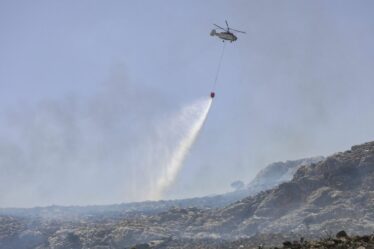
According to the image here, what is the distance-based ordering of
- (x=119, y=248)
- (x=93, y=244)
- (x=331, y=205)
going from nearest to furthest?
1. (x=331, y=205)
2. (x=119, y=248)
3. (x=93, y=244)

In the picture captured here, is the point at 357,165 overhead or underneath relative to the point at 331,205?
overhead

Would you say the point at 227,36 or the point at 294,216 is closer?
the point at 227,36

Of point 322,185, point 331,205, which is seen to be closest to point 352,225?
point 331,205

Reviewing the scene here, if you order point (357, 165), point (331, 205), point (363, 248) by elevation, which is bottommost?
point (363, 248)

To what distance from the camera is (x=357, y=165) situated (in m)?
178

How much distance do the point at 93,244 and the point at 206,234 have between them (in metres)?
45.7

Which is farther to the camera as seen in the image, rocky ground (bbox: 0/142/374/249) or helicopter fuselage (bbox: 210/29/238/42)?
rocky ground (bbox: 0/142/374/249)

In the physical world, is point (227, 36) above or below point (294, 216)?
above

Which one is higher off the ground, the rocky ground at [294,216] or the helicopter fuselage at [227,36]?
the helicopter fuselage at [227,36]

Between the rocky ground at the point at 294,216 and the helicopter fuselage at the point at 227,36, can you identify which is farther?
the rocky ground at the point at 294,216

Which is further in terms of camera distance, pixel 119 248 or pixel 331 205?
pixel 119 248

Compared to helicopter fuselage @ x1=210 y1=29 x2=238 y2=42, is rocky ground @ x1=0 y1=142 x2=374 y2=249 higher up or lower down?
lower down

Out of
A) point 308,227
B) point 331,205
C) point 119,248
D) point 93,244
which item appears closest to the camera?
point 308,227

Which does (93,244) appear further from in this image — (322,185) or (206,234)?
(322,185)
